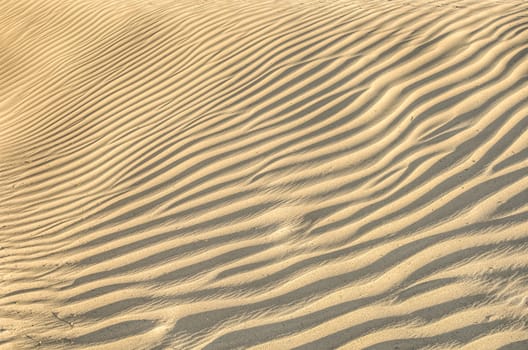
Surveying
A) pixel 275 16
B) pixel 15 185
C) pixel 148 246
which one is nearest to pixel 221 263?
pixel 148 246

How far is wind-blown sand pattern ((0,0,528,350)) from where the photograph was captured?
9.15 ft

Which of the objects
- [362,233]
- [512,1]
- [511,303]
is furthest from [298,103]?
[512,1]

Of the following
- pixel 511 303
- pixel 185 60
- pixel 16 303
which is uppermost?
pixel 185 60

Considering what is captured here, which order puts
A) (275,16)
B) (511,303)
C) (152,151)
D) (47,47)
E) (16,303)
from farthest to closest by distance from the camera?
(47,47) → (275,16) → (152,151) → (16,303) → (511,303)

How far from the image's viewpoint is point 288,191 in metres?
3.57

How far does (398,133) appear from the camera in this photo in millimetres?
3791

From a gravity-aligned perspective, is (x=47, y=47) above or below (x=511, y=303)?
above

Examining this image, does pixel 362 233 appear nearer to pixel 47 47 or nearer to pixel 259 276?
pixel 259 276

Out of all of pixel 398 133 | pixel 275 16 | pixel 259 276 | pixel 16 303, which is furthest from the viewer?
pixel 275 16

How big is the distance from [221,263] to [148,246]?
56cm

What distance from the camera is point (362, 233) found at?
124 inches

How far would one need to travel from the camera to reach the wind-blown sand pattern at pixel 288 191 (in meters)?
2.79

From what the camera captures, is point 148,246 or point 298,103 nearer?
point 148,246

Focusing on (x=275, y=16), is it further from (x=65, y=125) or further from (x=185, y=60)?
(x=65, y=125)
